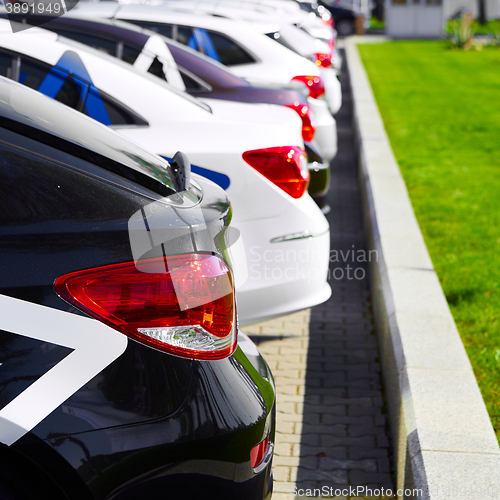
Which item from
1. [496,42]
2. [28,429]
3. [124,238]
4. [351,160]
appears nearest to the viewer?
[28,429]

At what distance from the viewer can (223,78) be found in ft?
16.9

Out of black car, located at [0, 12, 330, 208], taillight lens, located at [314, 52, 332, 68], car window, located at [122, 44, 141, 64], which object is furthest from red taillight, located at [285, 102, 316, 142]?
taillight lens, located at [314, 52, 332, 68]

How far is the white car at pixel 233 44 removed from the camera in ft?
22.2

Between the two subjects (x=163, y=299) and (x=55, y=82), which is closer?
(x=163, y=299)

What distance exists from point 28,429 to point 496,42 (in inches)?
1118

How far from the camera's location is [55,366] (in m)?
1.77

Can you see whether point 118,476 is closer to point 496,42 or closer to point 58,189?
point 58,189

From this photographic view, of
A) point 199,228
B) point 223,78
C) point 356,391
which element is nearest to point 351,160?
point 223,78

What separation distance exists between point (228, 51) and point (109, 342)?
5855 mm

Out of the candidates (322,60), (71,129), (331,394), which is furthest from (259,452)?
(322,60)

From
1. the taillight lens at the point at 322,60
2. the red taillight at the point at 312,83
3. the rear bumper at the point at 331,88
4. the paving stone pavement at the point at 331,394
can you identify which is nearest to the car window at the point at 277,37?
the red taillight at the point at 312,83

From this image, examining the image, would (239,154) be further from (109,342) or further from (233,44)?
(233,44)

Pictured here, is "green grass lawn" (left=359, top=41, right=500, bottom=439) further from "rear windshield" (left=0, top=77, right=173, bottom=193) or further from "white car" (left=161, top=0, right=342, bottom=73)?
"rear windshield" (left=0, top=77, right=173, bottom=193)

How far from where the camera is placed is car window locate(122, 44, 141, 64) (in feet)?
16.5
